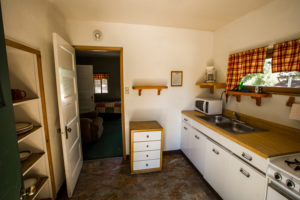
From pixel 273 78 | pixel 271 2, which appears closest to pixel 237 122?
pixel 273 78

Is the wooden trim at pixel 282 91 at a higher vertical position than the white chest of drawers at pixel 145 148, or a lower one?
higher

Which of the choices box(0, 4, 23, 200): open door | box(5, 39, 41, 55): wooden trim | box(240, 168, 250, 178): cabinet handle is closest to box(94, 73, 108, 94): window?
box(5, 39, 41, 55): wooden trim

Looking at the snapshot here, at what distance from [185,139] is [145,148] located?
0.83 m

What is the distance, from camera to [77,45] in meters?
2.09

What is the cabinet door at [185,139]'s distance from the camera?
2.33 metres

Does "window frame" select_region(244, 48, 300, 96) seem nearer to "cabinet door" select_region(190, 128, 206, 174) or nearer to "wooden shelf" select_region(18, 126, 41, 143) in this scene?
"cabinet door" select_region(190, 128, 206, 174)

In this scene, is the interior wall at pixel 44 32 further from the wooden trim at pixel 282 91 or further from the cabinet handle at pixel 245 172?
the wooden trim at pixel 282 91

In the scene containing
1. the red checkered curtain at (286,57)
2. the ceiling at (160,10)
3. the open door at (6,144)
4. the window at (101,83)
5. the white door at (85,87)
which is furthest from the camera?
the window at (101,83)

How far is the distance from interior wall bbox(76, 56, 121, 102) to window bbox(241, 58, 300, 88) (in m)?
4.93

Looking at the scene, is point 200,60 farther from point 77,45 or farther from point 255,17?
point 77,45

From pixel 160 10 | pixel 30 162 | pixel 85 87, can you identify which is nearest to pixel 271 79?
pixel 160 10

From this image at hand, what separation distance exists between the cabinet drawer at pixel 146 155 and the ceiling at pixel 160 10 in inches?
82.0

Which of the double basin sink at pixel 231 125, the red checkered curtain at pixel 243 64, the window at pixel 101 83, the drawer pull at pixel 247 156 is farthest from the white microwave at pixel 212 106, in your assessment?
the window at pixel 101 83

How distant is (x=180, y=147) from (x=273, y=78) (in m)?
1.88
